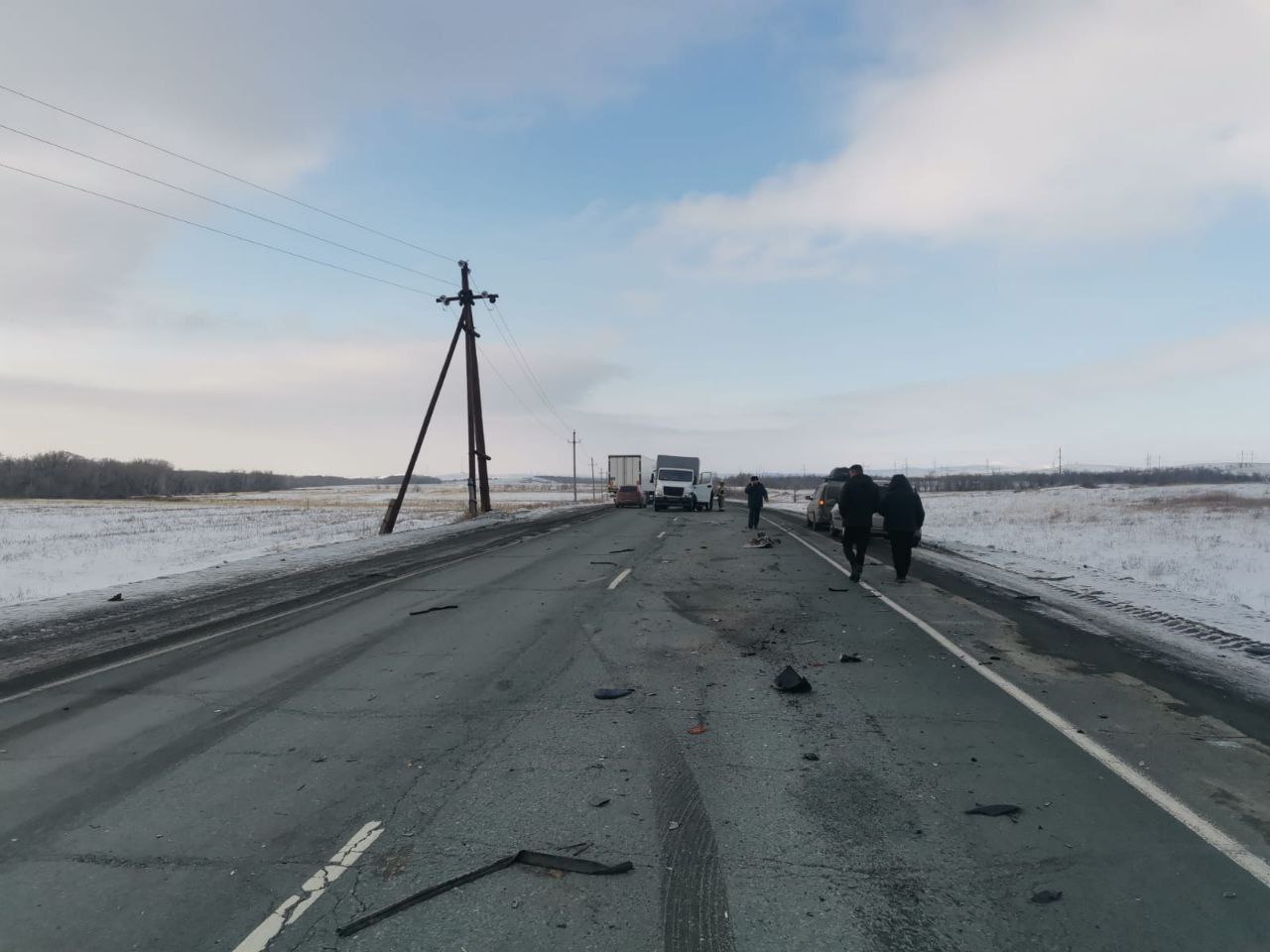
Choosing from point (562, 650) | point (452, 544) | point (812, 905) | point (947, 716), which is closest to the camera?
point (812, 905)

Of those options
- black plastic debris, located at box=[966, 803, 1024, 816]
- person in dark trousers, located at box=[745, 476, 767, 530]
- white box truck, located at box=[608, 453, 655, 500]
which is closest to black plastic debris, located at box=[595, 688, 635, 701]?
black plastic debris, located at box=[966, 803, 1024, 816]

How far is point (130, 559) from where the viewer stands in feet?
65.6

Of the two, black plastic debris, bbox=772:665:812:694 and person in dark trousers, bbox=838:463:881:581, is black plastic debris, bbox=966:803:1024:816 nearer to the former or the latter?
black plastic debris, bbox=772:665:812:694

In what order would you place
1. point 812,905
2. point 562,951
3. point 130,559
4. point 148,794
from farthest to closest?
point 130,559 < point 148,794 < point 812,905 < point 562,951

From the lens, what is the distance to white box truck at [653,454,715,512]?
41938 millimetres

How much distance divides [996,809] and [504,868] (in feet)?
8.80

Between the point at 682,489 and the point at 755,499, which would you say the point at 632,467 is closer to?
the point at 682,489

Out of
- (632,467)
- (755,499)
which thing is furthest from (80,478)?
(755,499)

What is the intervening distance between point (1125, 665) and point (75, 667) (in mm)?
10644

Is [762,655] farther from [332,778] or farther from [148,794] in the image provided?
[148,794]

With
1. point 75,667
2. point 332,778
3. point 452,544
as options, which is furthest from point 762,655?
point 452,544

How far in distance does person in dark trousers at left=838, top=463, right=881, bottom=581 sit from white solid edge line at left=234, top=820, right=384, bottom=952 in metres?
10.7

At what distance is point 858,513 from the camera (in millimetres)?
13305

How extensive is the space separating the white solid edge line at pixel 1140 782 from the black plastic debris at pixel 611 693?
3.27m
